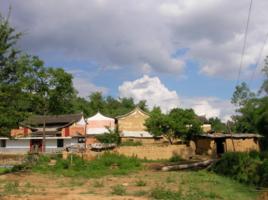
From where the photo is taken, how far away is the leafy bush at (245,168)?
20514mm

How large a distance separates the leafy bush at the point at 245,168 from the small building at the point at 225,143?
21.1 meters

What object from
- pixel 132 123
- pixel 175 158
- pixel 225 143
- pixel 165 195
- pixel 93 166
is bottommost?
pixel 165 195

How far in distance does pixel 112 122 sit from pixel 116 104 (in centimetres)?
4240

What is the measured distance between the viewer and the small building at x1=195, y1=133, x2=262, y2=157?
47.9 m

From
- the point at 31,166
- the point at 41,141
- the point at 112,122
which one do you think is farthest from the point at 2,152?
the point at 31,166

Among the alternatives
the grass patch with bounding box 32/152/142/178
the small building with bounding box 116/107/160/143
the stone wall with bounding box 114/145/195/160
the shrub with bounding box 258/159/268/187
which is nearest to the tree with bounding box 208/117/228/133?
the small building with bounding box 116/107/160/143

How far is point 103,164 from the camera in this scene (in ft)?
105

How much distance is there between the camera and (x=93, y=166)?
31.2m

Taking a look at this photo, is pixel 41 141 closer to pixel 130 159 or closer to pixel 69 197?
pixel 130 159

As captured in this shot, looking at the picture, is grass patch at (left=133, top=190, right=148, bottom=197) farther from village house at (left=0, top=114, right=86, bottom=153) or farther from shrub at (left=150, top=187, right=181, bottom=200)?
village house at (left=0, top=114, right=86, bottom=153)

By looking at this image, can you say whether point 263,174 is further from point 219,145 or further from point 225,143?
point 219,145

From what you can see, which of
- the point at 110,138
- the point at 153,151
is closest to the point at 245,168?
the point at 153,151

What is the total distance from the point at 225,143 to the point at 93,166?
70.3 ft

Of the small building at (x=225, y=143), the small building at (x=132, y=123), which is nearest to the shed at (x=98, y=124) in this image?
the small building at (x=132, y=123)
